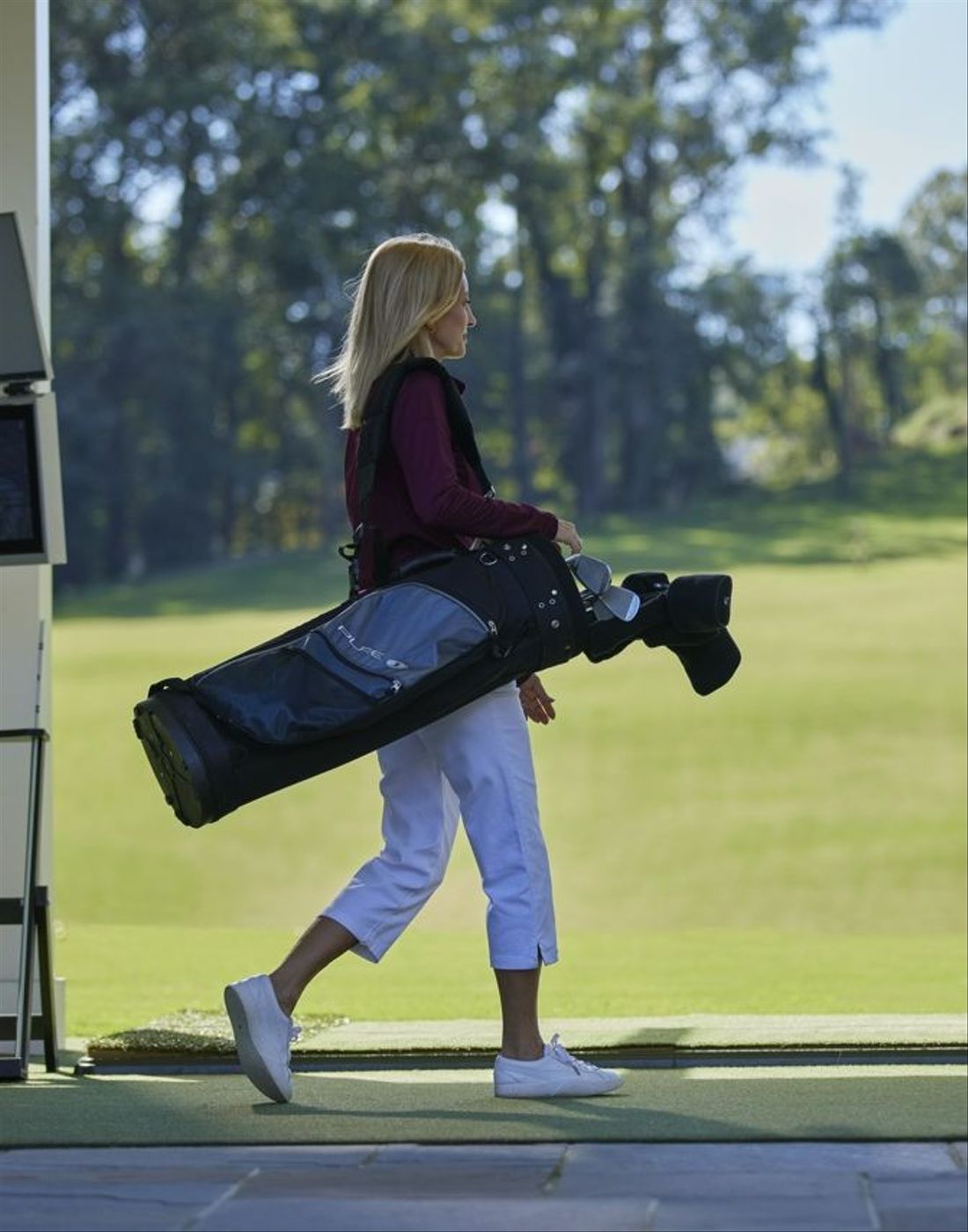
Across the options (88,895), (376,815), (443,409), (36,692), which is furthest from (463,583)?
(376,815)

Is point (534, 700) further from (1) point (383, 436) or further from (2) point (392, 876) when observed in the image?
(1) point (383, 436)

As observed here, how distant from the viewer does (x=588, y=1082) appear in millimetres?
2869

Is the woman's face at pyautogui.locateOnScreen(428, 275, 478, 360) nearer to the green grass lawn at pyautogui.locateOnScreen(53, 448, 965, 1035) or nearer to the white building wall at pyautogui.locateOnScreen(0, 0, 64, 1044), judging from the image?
the white building wall at pyautogui.locateOnScreen(0, 0, 64, 1044)

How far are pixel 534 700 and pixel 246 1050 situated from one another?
2.00 feet

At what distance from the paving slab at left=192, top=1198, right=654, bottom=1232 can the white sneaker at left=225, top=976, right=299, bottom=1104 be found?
0.71 meters

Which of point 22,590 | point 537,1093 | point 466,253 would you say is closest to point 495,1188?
point 537,1093

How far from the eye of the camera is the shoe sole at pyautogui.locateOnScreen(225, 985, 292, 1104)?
282cm

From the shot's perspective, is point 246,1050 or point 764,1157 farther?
point 246,1050

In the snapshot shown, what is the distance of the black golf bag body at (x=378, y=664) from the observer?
277cm

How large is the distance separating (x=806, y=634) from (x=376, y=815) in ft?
11.9

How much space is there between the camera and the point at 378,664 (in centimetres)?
278

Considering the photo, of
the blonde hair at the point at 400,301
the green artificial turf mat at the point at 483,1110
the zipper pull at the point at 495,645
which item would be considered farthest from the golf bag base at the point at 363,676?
the green artificial turf mat at the point at 483,1110

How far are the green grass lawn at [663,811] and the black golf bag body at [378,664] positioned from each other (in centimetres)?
198

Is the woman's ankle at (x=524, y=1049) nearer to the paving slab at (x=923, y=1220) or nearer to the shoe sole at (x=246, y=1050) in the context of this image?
the shoe sole at (x=246, y=1050)
